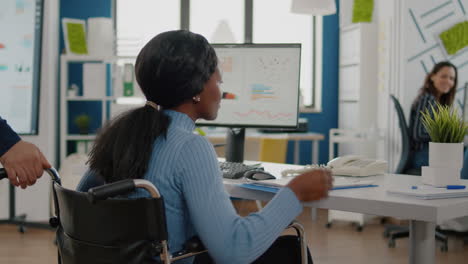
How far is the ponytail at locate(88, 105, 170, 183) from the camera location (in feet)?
4.14

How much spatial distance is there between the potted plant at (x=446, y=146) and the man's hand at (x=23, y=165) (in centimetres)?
104

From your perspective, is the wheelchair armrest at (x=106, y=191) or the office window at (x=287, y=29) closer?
the wheelchair armrest at (x=106, y=191)

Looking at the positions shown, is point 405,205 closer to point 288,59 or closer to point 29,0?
point 288,59

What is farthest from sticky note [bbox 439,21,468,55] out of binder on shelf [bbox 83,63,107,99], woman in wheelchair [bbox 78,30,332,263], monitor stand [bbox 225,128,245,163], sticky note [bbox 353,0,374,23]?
woman in wheelchair [bbox 78,30,332,263]

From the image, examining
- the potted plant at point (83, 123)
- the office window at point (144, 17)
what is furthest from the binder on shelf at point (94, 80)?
the office window at point (144, 17)

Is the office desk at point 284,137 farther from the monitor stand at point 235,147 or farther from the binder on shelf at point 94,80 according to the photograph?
the monitor stand at point 235,147

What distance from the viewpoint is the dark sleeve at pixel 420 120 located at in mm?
4004

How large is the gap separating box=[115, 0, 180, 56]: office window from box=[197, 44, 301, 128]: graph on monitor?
356 cm

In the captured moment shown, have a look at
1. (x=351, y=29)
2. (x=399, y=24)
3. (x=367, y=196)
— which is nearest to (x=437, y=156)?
(x=367, y=196)

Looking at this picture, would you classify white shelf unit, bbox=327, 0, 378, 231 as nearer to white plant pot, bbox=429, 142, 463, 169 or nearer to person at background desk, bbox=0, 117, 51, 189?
white plant pot, bbox=429, 142, 463, 169

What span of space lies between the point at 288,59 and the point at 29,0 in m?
2.63

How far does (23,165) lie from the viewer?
53.3 inches

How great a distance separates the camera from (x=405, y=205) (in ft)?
4.66

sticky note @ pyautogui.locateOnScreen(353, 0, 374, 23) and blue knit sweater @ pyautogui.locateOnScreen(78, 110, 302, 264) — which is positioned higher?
sticky note @ pyautogui.locateOnScreen(353, 0, 374, 23)
